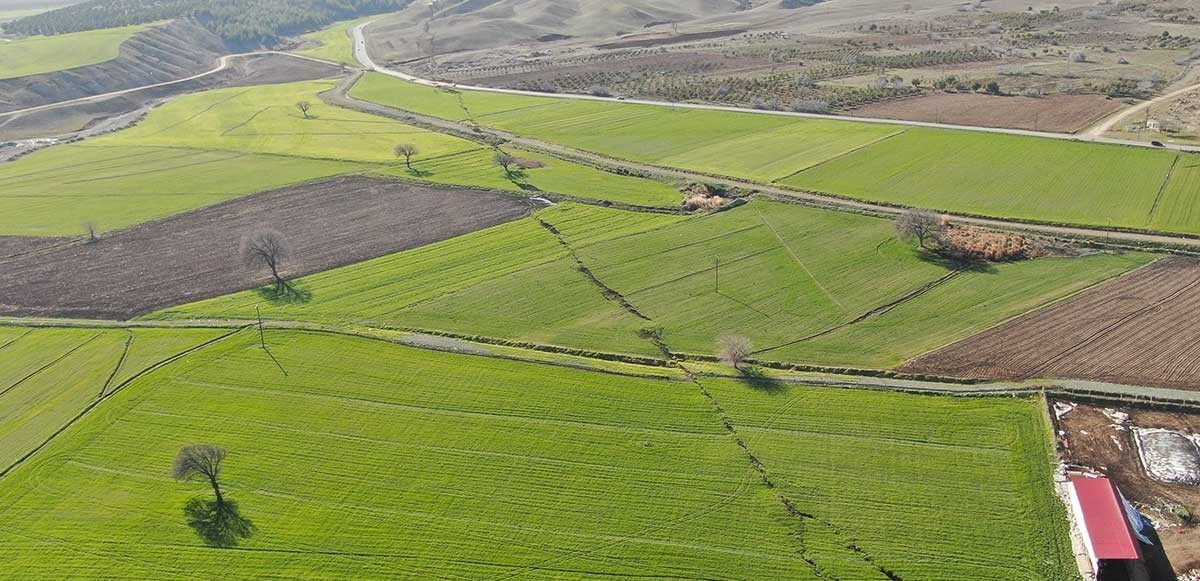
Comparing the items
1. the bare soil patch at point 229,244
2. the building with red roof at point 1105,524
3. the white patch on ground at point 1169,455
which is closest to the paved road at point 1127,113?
the white patch on ground at point 1169,455

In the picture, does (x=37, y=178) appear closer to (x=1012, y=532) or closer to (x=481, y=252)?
(x=481, y=252)

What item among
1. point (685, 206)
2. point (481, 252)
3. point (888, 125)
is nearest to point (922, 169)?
point (888, 125)

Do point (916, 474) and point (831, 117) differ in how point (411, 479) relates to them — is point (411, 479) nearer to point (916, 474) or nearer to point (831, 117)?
point (916, 474)

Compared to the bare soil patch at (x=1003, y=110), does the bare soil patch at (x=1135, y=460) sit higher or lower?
lower

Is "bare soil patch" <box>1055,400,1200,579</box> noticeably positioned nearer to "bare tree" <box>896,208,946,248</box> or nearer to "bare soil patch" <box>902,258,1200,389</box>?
"bare soil patch" <box>902,258,1200,389</box>

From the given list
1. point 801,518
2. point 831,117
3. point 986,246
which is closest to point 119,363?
point 801,518

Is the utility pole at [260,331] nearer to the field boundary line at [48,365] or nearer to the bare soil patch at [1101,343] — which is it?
the field boundary line at [48,365]
